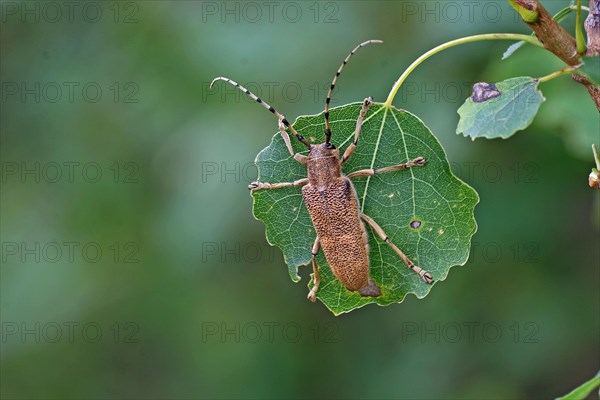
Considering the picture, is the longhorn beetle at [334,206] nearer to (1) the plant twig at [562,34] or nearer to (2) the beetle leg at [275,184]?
(2) the beetle leg at [275,184]

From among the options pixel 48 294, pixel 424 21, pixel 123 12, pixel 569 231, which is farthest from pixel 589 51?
pixel 48 294

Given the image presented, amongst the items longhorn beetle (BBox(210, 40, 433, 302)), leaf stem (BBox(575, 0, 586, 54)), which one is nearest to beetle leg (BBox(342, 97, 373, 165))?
longhorn beetle (BBox(210, 40, 433, 302))

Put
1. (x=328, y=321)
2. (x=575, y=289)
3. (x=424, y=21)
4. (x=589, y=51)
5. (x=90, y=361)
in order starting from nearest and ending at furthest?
(x=589, y=51) < (x=424, y=21) < (x=575, y=289) < (x=328, y=321) < (x=90, y=361)

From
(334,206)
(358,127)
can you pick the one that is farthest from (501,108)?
(334,206)

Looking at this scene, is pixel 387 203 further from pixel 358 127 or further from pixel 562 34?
pixel 562 34

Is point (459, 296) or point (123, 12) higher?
point (123, 12)

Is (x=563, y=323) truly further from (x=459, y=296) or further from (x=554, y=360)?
(x=459, y=296)
